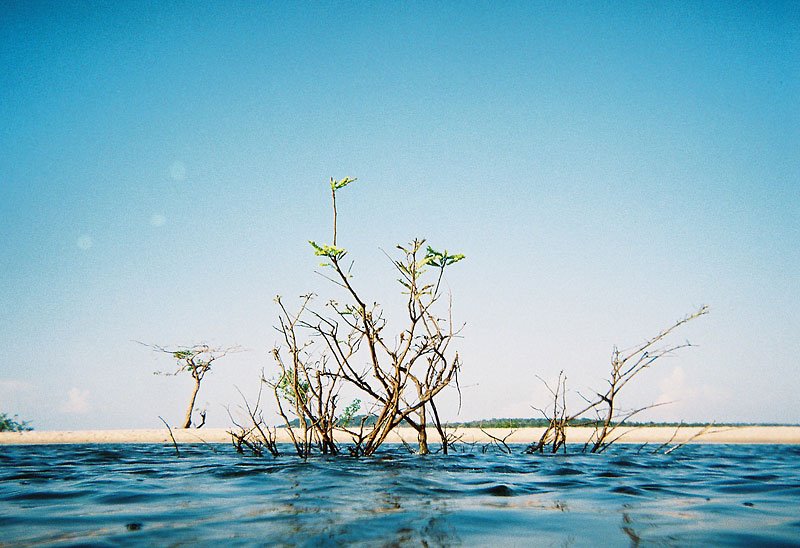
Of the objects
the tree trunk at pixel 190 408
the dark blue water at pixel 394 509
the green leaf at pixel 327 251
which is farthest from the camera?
the tree trunk at pixel 190 408

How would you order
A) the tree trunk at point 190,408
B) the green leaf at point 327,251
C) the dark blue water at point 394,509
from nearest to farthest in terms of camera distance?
1. the dark blue water at point 394,509
2. the green leaf at point 327,251
3. the tree trunk at point 190,408

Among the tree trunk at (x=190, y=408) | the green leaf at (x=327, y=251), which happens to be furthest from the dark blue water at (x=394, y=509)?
the tree trunk at (x=190, y=408)

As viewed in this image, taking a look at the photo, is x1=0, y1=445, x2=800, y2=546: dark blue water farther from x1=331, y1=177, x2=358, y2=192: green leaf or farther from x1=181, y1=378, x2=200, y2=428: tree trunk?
x1=181, y1=378, x2=200, y2=428: tree trunk

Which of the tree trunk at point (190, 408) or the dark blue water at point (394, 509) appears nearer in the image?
the dark blue water at point (394, 509)

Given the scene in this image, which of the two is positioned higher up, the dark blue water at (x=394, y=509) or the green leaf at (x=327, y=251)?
the green leaf at (x=327, y=251)

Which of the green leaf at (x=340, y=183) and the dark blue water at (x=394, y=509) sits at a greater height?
the green leaf at (x=340, y=183)

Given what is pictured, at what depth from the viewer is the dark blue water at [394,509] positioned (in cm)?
252

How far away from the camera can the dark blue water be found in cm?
252

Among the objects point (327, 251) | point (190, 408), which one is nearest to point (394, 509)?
point (327, 251)

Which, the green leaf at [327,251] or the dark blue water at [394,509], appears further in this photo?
the green leaf at [327,251]

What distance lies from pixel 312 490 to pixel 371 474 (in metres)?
1.41

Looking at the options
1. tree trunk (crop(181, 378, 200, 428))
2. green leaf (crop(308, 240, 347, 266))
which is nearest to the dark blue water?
green leaf (crop(308, 240, 347, 266))

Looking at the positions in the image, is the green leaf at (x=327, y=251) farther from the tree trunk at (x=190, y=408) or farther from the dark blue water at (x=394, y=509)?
the tree trunk at (x=190, y=408)

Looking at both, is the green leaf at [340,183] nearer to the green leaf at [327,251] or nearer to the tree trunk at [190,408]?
the green leaf at [327,251]
